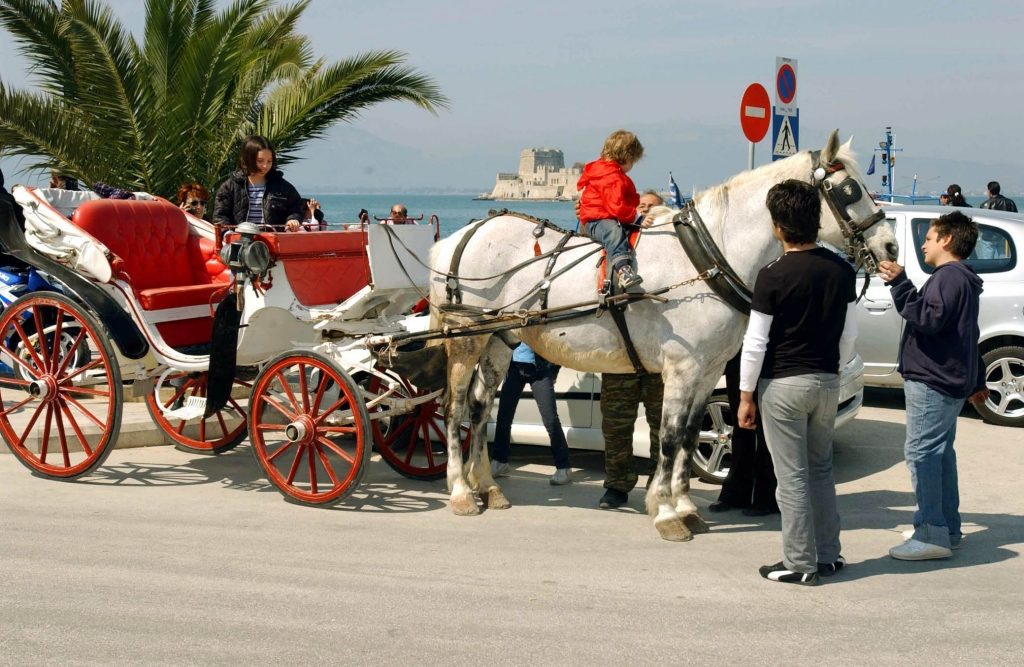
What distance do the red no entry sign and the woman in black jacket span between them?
13.7ft

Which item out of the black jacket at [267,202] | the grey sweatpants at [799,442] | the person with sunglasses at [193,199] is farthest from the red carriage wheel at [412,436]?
the person with sunglasses at [193,199]

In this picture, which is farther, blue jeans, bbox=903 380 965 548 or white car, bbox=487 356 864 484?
white car, bbox=487 356 864 484

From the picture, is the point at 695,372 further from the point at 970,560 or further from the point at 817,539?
the point at 970,560

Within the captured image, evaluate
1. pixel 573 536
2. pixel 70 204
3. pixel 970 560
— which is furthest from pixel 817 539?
pixel 70 204

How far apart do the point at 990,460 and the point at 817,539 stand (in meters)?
3.62

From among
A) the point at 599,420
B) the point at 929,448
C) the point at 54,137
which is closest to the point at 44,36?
the point at 54,137

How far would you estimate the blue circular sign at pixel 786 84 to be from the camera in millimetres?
10773

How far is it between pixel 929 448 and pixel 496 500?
8.88ft

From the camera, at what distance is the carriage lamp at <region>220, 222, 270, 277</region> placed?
7.18m

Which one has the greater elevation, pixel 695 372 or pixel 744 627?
pixel 695 372

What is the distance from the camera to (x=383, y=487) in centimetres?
793

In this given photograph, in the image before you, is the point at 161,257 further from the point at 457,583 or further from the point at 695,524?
the point at 695,524

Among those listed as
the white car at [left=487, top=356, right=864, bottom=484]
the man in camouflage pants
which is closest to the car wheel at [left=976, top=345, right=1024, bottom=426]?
the white car at [left=487, top=356, right=864, bottom=484]

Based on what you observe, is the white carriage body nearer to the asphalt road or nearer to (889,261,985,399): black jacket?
the asphalt road
